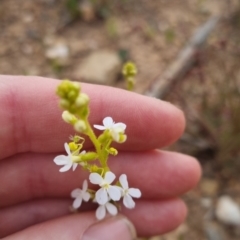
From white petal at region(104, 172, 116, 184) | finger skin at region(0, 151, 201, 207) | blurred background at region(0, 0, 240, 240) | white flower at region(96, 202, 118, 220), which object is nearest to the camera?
white petal at region(104, 172, 116, 184)

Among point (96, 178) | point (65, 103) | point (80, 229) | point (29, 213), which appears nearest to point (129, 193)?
point (96, 178)

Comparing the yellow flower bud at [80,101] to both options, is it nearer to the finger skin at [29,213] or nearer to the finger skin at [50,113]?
the finger skin at [50,113]

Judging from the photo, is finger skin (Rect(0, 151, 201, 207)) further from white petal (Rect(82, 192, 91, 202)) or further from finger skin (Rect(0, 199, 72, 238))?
white petal (Rect(82, 192, 91, 202))

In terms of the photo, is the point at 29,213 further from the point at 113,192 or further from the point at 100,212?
the point at 113,192

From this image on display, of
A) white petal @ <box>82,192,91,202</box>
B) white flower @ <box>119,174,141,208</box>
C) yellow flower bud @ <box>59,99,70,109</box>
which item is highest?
yellow flower bud @ <box>59,99,70,109</box>

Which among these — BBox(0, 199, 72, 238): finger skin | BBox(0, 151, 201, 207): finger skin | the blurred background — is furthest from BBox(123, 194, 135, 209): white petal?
the blurred background

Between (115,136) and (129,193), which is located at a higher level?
(115,136)

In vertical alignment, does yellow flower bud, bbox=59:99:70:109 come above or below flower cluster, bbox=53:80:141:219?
above

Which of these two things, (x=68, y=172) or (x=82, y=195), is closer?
(x=82, y=195)
